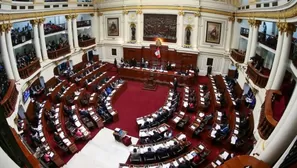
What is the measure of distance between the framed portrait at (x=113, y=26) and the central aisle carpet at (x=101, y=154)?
53.4 ft

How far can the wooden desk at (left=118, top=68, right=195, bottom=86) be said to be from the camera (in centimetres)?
2292

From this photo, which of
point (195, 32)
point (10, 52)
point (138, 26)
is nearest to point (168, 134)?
point (10, 52)

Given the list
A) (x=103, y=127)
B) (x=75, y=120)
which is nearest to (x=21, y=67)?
(x=75, y=120)

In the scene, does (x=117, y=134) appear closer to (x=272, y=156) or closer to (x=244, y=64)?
(x=272, y=156)

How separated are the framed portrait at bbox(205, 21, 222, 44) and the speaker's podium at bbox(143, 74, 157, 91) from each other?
320 inches

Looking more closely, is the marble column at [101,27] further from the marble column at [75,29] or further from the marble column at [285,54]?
the marble column at [285,54]

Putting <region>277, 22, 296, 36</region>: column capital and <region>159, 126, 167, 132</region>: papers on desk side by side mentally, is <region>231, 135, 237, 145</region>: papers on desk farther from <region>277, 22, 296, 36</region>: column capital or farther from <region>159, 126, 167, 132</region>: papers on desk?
<region>277, 22, 296, 36</region>: column capital

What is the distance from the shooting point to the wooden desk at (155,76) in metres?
22.9

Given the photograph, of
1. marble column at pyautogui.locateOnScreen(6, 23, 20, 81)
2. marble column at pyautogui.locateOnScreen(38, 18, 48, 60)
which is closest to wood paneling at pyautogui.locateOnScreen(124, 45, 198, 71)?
marble column at pyautogui.locateOnScreen(38, 18, 48, 60)

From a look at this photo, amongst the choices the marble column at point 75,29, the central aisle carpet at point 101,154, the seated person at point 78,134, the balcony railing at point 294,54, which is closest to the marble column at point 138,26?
the marble column at point 75,29

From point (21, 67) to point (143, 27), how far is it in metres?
14.8

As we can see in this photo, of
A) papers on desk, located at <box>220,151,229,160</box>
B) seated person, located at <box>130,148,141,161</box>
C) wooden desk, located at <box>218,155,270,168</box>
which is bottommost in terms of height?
seated person, located at <box>130,148,141,161</box>

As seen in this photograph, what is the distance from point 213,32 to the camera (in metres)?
23.8

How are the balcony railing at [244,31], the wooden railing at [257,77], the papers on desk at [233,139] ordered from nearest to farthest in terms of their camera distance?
1. the wooden railing at [257,77]
2. the papers on desk at [233,139]
3. the balcony railing at [244,31]
